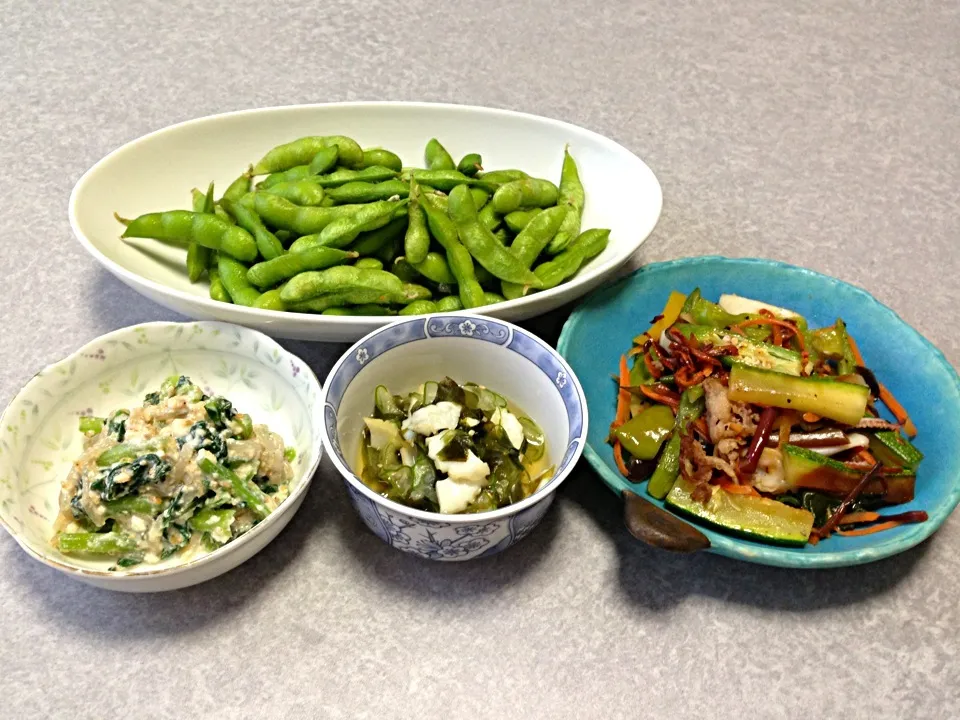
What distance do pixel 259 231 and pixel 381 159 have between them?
42cm

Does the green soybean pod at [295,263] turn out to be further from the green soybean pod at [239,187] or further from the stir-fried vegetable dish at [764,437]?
the stir-fried vegetable dish at [764,437]

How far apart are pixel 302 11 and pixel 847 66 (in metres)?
2.22

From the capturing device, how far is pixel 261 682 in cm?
134

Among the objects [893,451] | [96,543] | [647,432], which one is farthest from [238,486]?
[893,451]

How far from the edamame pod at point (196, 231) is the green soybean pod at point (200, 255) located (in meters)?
0.03

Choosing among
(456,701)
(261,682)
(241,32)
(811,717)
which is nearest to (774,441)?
(811,717)

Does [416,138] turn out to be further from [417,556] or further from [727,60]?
[727,60]

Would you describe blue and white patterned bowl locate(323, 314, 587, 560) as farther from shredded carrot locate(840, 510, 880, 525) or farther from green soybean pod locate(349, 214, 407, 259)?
shredded carrot locate(840, 510, 880, 525)

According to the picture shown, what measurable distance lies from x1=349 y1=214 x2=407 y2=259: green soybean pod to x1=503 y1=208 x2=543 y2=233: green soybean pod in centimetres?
27

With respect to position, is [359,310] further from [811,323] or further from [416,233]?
[811,323]

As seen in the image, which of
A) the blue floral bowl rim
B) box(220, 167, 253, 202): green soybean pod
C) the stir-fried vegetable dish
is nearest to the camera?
the blue floral bowl rim

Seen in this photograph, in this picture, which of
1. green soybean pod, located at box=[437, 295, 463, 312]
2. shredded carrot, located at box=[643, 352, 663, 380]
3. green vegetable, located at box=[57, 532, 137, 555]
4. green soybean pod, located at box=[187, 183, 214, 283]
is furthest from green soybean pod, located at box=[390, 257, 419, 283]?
green vegetable, located at box=[57, 532, 137, 555]

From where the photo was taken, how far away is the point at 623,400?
1.65 metres

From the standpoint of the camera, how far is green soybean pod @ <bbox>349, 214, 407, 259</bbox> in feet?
5.73
